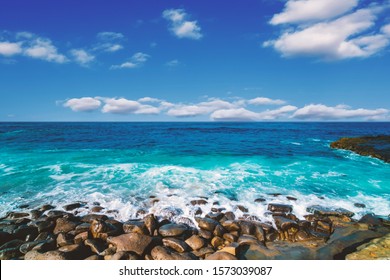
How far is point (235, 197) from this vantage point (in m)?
11.0

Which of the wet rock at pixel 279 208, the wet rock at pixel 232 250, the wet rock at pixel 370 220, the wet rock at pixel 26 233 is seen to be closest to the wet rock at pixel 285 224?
the wet rock at pixel 279 208

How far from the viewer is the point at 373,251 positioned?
243 inches

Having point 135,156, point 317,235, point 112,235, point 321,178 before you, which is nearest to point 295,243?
point 317,235

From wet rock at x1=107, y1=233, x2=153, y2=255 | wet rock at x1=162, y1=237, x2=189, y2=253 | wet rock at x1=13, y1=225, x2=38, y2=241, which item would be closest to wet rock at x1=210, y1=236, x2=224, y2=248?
wet rock at x1=162, y1=237, x2=189, y2=253

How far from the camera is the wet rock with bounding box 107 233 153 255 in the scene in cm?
636

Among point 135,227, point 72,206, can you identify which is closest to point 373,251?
point 135,227

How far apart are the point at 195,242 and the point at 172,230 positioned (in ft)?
3.26

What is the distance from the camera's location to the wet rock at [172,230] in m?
7.36

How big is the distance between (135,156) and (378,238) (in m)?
18.9

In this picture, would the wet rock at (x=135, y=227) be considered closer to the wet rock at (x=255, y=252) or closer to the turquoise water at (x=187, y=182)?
the turquoise water at (x=187, y=182)

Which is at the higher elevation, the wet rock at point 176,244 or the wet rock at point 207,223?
the wet rock at point 207,223

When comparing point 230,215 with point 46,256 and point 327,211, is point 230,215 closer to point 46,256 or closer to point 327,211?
point 327,211

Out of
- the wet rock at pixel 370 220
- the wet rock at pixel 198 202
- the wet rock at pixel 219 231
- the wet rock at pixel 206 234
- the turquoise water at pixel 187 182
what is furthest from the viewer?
the turquoise water at pixel 187 182

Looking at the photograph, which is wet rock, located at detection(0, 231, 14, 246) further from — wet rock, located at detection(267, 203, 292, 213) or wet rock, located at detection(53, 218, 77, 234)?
wet rock, located at detection(267, 203, 292, 213)
